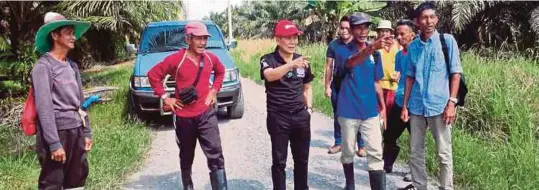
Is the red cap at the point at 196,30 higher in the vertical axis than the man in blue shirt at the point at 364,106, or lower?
higher

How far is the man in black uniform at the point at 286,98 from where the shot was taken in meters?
3.43

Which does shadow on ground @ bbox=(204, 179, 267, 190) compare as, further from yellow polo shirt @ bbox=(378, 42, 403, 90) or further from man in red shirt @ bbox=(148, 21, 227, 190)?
yellow polo shirt @ bbox=(378, 42, 403, 90)

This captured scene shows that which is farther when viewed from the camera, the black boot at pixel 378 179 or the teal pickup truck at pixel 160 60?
the teal pickup truck at pixel 160 60

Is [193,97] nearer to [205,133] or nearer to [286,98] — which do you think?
[205,133]

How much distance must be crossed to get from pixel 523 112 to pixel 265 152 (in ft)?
9.46

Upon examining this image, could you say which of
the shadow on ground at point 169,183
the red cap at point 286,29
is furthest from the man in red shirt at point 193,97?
the shadow on ground at point 169,183

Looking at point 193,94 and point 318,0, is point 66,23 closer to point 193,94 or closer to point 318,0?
point 193,94

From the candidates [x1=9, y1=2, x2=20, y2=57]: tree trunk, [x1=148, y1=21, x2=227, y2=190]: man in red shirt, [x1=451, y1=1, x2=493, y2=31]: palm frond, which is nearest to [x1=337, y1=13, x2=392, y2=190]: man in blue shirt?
[x1=148, y1=21, x2=227, y2=190]: man in red shirt

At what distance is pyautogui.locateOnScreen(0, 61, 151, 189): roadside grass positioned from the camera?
4238 mm

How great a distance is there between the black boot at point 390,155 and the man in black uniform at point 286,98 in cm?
108

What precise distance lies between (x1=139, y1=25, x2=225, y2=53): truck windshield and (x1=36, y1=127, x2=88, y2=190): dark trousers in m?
4.18

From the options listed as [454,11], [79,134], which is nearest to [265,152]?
[79,134]

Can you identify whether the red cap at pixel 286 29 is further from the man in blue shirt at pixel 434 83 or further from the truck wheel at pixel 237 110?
the truck wheel at pixel 237 110

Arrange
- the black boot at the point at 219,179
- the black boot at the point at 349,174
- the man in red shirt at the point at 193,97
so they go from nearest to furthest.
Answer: the man in red shirt at the point at 193,97 → the black boot at the point at 219,179 → the black boot at the point at 349,174
